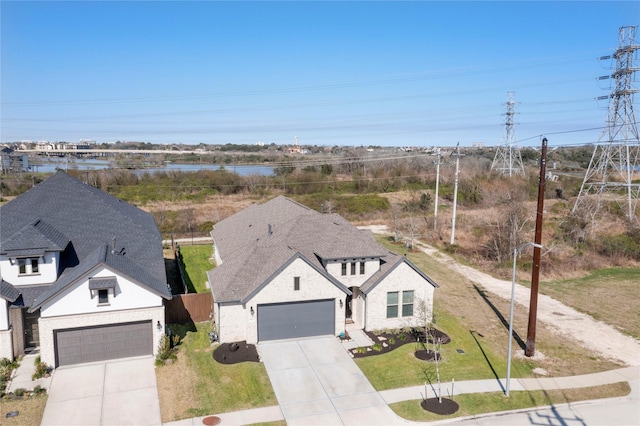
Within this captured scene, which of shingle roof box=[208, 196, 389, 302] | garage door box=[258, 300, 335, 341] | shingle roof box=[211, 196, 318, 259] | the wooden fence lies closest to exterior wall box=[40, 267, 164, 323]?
shingle roof box=[208, 196, 389, 302]

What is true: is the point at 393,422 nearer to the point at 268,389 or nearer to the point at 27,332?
the point at 268,389

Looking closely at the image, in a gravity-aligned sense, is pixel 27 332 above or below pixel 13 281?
below

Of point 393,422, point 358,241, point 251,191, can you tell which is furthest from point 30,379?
point 251,191

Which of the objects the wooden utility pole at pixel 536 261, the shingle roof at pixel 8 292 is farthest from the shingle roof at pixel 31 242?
the wooden utility pole at pixel 536 261

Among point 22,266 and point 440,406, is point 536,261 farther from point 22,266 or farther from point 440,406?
point 22,266

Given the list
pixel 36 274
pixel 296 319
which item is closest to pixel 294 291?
pixel 296 319

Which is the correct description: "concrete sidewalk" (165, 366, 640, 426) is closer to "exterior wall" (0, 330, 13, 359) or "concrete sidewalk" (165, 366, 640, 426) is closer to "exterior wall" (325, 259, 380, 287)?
"exterior wall" (325, 259, 380, 287)

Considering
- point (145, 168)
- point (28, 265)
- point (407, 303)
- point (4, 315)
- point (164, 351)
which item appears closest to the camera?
point (4, 315)
